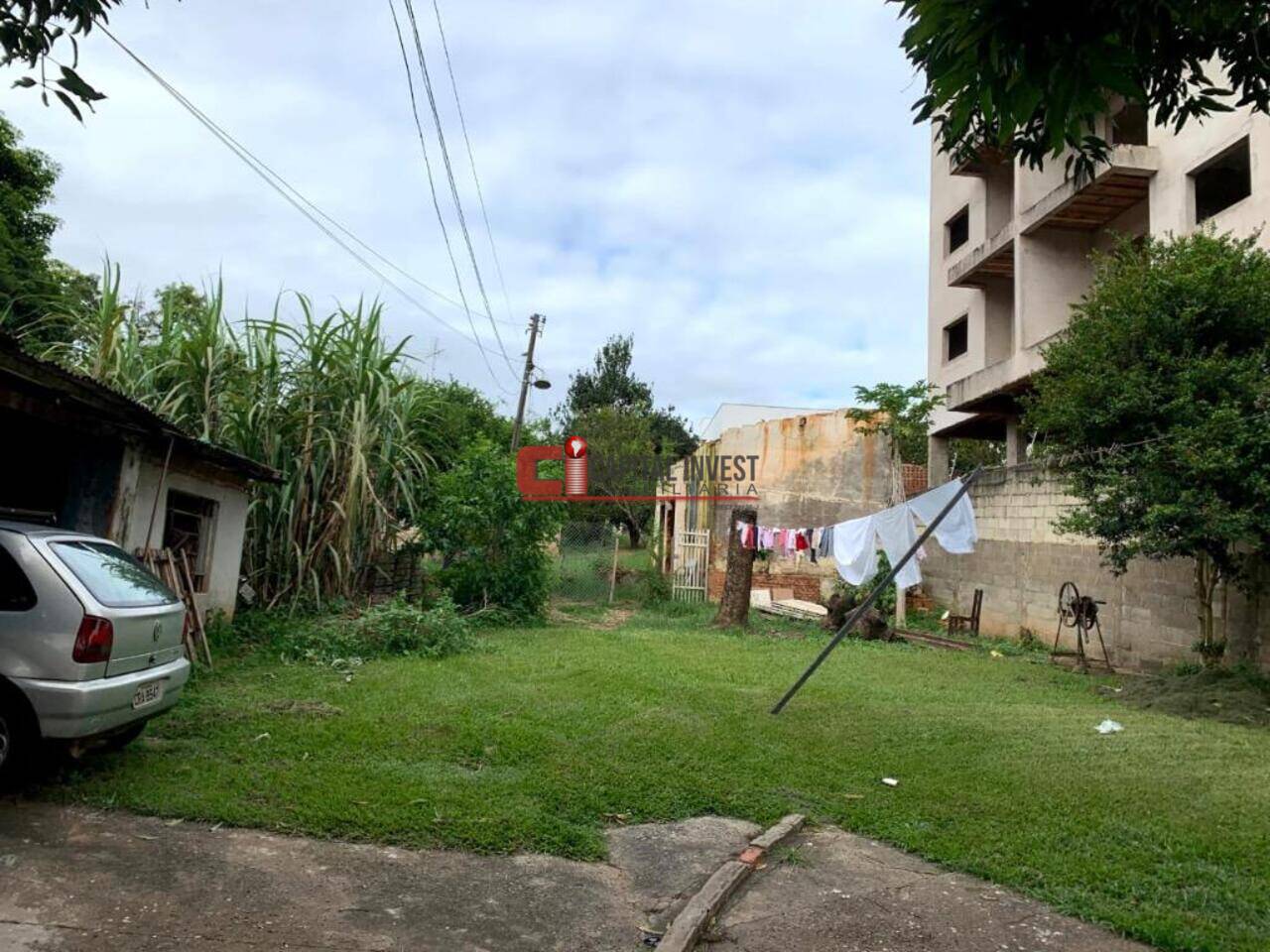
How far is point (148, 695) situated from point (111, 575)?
0.73m

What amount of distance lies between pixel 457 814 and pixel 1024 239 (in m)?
18.0

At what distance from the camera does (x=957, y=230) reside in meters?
23.3

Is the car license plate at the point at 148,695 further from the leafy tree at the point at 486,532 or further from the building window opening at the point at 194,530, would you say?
the leafy tree at the point at 486,532

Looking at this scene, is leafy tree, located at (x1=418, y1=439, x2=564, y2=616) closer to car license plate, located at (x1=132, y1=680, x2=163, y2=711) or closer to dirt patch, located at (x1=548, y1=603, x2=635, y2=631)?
dirt patch, located at (x1=548, y1=603, x2=635, y2=631)

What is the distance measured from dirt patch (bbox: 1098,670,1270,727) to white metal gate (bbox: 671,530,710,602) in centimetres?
1032

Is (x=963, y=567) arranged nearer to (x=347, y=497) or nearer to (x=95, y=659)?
(x=347, y=497)

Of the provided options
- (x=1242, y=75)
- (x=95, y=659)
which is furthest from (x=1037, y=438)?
(x=95, y=659)

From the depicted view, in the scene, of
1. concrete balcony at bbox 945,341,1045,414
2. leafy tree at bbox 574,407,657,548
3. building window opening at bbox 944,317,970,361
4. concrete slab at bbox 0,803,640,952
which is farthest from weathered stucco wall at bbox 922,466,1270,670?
leafy tree at bbox 574,407,657,548

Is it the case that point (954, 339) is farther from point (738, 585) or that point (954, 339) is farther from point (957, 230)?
point (738, 585)

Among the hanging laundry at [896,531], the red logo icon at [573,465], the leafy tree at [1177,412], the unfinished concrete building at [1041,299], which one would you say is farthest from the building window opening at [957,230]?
the hanging laundry at [896,531]

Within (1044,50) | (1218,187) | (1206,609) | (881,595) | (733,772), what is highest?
(1218,187)

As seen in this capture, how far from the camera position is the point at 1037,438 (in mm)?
19188

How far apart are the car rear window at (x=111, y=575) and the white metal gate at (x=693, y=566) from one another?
14.0 m

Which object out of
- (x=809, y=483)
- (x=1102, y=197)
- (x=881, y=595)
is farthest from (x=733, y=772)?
(x=1102, y=197)
